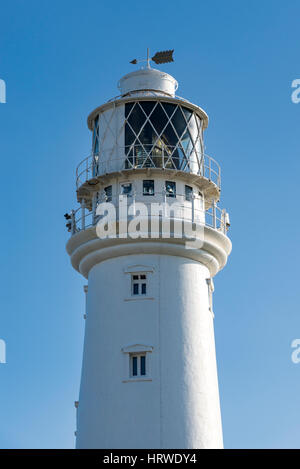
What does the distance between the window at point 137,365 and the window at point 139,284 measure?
6.26 ft

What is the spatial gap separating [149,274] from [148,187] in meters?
2.70

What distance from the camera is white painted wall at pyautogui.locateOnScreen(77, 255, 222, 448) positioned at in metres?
26.2

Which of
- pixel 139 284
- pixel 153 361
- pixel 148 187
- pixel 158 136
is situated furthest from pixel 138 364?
pixel 158 136

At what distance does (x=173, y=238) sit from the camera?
91.7 ft

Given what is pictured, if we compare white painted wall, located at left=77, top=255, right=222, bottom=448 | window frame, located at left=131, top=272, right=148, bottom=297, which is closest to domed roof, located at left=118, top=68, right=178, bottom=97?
white painted wall, located at left=77, top=255, right=222, bottom=448

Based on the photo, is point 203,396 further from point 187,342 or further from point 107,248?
Result: point 107,248

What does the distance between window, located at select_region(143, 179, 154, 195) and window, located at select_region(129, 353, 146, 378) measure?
16.3 feet

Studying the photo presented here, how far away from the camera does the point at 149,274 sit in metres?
27.9

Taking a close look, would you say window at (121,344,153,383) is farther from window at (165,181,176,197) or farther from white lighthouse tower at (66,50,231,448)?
window at (165,181,176,197)
